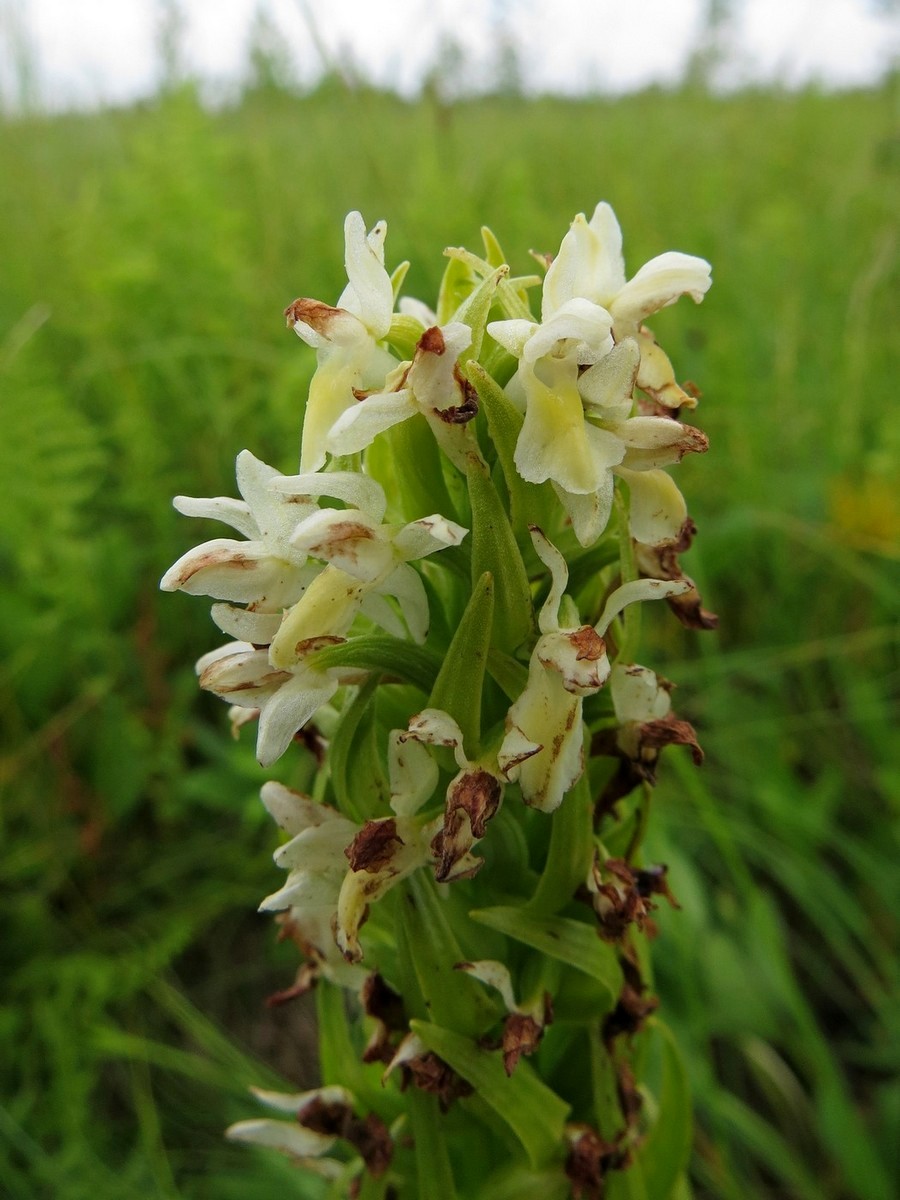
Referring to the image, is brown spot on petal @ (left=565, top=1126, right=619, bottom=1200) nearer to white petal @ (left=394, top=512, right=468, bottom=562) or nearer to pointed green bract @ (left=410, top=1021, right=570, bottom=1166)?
pointed green bract @ (left=410, top=1021, right=570, bottom=1166)

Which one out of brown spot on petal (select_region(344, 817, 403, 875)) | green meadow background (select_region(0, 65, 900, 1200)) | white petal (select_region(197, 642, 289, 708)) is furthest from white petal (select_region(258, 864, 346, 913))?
green meadow background (select_region(0, 65, 900, 1200))

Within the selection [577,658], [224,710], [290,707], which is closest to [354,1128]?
[290,707]

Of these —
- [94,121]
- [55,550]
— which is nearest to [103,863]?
[55,550]

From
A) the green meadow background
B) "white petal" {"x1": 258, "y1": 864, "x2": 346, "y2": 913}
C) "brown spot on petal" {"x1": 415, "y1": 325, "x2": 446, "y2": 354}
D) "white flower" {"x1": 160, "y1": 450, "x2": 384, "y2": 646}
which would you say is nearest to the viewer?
"brown spot on petal" {"x1": 415, "y1": 325, "x2": 446, "y2": 354}

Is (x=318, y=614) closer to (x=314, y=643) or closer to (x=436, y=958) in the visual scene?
(x=314, y=643)

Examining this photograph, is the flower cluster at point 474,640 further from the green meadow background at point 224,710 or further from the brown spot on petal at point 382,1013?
the green meadow background at point 224,710

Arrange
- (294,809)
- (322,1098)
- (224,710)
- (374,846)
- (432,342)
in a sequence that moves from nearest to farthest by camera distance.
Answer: (432,342)
(374,846)
(294,809)
(322,1098)
(224,710)

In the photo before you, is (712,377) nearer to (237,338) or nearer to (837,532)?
(837,532)
